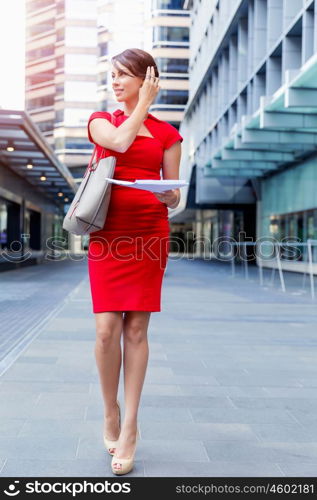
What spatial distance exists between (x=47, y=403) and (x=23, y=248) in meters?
23.1

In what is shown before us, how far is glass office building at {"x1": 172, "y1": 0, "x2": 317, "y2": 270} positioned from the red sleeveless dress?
1014 centimetres

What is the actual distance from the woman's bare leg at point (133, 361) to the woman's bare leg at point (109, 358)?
5cm

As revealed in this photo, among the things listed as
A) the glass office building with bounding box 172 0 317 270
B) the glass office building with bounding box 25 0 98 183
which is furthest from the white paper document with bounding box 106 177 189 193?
the glass office building with bounding box 25 0 98 183

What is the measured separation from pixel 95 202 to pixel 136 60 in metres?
0.69

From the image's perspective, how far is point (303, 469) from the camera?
3121 mm

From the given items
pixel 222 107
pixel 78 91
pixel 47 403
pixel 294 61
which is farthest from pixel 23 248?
pixel 78 91

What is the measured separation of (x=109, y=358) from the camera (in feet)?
10.7

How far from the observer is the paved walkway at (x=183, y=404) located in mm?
3188

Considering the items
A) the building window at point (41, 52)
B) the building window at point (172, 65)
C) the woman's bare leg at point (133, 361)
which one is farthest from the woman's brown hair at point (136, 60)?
Answer: the building window at point (172, 65)

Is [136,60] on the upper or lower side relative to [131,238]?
upper

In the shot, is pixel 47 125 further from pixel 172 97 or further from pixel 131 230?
pixel 131 230

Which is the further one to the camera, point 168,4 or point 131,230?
point 168,4

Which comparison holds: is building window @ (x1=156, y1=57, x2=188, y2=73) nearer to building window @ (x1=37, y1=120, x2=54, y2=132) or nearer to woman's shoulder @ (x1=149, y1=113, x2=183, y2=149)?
building window @ (x1=37, y1=120, x2=54, y2=132)

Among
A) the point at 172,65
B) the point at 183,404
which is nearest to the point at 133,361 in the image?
the point at 183,404
